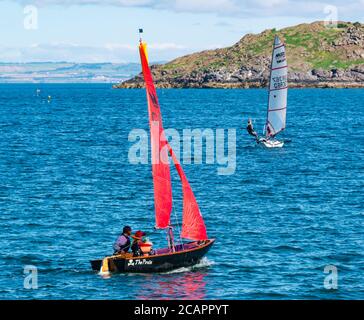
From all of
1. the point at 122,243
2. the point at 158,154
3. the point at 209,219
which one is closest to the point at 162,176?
the point at 158,154

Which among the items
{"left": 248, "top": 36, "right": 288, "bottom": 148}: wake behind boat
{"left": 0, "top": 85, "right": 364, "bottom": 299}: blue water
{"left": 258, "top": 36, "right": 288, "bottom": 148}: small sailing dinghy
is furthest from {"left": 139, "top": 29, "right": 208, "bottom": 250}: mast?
{"left": 258, "top": 36, "right": 288, "bottom": 148}: small sailing dinghy

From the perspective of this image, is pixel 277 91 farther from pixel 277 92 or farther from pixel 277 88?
pixel 277 88

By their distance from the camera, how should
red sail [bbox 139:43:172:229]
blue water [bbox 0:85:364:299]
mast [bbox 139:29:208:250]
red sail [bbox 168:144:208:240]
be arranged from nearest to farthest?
blue water [bbox 0:85:364:299], red sail [bbox 139:43:172:229], mast [bbox 139:29:208:250], red sail [bbox 168:144:208:240]

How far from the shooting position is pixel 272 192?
2542 inches

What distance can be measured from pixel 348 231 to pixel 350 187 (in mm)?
19860

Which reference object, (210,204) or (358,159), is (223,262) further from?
(358,159)

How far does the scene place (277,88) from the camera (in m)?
101

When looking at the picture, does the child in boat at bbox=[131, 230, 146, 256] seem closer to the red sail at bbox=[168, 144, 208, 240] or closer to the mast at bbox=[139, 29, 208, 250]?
the mast at bbox=[139, 29, 208, 250]

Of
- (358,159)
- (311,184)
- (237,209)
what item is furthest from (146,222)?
(358,159)

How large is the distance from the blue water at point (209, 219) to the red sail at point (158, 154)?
3.32 metres

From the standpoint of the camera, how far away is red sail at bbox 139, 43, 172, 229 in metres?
35.5

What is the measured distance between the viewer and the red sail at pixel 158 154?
116ft

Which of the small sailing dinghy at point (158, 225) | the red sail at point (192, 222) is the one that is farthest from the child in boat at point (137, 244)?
the red sail at point (192, 222)

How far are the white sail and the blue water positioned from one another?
455 centimetres
